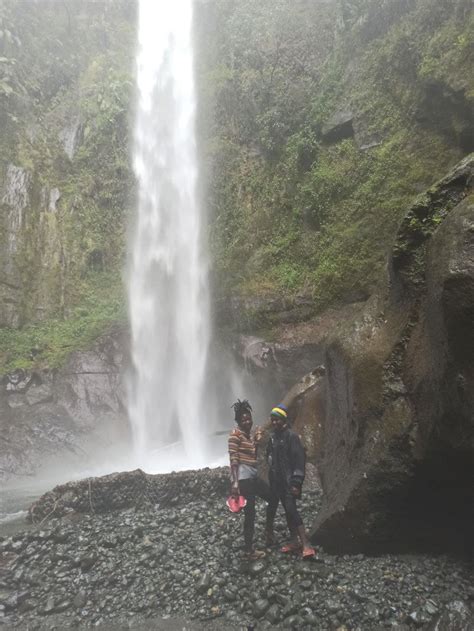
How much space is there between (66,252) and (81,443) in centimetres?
1038

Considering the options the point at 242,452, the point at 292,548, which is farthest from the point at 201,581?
the point at 242,452

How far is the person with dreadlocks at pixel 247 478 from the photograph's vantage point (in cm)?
611

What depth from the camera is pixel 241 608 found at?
5.21m

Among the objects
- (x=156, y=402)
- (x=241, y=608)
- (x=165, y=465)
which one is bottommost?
(x=241, y=608)

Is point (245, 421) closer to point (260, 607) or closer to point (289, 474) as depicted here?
point (289, 474)

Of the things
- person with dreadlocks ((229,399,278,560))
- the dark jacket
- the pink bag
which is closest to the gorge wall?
the dark jacket

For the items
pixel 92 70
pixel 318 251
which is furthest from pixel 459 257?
pixel 92 70

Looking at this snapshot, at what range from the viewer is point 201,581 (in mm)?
5785

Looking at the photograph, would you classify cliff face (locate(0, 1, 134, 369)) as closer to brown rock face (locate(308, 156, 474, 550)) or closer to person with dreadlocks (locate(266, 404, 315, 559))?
person with dreadlocks (locate(266, 404, 315, 559))

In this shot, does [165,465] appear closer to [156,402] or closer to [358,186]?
[156,402]

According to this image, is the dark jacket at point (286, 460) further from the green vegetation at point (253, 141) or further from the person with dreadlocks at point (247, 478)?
the green vegetation at point (253, 141)

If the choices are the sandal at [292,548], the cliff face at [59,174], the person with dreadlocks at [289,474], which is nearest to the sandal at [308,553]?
the person with dreadlocks at [289,474]

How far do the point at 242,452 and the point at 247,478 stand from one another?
1.18 ft

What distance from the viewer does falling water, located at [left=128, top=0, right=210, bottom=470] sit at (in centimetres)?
1770
